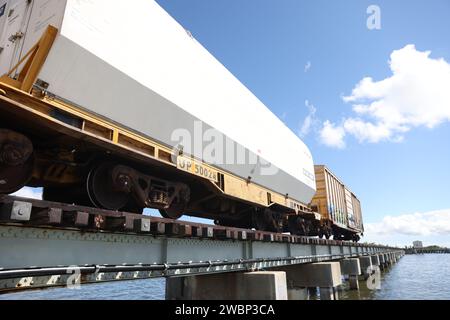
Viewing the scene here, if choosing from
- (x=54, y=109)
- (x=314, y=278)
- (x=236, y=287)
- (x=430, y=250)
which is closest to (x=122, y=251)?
(x=54, y=109)

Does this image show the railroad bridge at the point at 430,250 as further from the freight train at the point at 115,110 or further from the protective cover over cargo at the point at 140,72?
the freight train at the point at 115,110

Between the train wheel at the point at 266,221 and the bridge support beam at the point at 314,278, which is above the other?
the train wheel at the point at 266,221

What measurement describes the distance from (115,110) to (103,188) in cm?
150

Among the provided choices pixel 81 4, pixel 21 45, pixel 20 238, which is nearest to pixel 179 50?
pixel 81 4

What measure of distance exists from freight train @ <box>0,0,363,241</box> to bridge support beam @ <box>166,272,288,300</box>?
221 centimetres

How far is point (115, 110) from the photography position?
5.61 m

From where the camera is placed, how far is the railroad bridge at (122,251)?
11.9 feet

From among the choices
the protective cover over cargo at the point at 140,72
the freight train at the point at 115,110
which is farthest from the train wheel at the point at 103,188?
the protective cover over cargo at the point at 140,72

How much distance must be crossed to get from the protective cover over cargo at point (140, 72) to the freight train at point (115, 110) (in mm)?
19

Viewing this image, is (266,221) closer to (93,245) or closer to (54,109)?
(93,245)

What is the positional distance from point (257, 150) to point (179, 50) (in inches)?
170

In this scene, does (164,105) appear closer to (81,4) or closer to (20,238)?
(81,4)

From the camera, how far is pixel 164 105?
646 centimetres

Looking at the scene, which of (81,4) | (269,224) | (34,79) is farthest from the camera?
(269,224)
